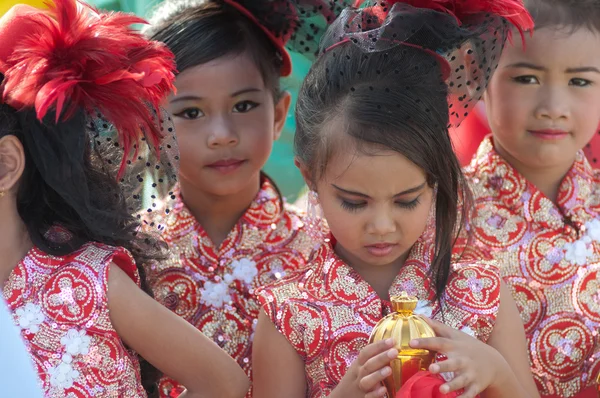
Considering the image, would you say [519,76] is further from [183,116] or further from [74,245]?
[74,245]

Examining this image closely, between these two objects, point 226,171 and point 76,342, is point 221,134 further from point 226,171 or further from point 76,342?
point 76,342

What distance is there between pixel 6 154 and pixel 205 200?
80 centimetres

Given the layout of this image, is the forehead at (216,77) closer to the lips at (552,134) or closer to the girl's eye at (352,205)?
the girl's eye at (352,205)

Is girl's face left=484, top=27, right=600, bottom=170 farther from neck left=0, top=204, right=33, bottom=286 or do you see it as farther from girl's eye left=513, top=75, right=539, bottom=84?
neck left=0, top=204, right=33, bottom=286

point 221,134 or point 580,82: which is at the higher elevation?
point 580,82

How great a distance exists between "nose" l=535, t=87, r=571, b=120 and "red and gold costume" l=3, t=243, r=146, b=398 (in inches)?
50.9

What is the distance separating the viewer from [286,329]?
2656mm

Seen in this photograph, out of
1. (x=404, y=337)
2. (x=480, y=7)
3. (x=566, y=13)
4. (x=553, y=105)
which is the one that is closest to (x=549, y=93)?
(x=553, y=105)

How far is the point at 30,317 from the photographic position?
8.36 feet

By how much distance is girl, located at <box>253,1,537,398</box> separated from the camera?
8.49ft

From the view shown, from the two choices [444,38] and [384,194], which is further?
[444,38]

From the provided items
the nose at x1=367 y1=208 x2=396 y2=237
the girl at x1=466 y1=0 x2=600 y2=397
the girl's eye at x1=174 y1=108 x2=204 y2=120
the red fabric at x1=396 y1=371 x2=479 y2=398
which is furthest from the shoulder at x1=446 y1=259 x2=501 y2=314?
the girl's eye at x1=174 y1=108 x2=204 y2=120

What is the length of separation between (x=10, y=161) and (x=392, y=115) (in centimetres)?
93

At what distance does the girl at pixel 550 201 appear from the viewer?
118 inches
